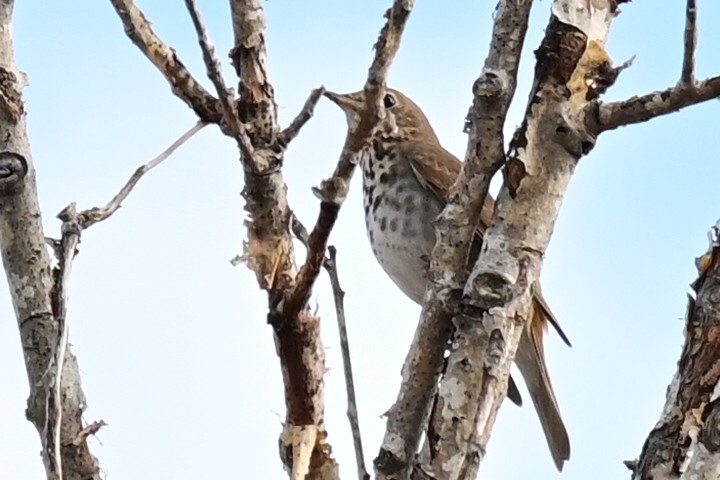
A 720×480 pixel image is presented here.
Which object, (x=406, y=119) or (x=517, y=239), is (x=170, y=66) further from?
(x=406, y=119)

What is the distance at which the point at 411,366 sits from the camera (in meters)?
2.78

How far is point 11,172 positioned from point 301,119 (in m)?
0.67

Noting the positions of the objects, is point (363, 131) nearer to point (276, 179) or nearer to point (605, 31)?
point (276, 179)

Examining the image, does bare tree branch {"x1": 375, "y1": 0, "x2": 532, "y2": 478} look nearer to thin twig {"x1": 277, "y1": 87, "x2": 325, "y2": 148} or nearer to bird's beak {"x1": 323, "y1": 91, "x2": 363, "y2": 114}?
thin twig {"x1": 277, "y1": 87, "x2": 325, "y2": 148}

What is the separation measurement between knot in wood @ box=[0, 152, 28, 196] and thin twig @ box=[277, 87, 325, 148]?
588 mm

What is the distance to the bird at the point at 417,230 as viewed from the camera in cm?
512

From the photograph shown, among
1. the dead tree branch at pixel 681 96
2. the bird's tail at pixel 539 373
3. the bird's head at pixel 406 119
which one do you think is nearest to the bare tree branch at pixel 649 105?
the dead tree branch at pixel 681 96

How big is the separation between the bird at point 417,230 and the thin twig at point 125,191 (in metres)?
2.12

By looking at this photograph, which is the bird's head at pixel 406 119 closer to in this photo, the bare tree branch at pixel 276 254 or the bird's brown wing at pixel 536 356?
the bird's brown wing at pixel 536 356

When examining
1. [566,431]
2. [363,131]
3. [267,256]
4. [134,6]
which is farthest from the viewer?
[566,431]

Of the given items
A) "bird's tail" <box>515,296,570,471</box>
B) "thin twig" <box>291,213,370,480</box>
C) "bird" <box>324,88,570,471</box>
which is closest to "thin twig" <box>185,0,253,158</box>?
"thin twig" <box>291,213,370,480</box>

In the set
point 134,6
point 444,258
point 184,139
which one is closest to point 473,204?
point 444,258

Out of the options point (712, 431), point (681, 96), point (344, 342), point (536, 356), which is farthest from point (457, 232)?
point (536, 356)

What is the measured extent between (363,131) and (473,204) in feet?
0.99
